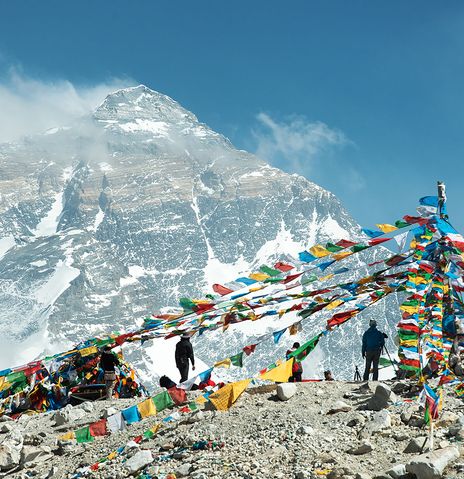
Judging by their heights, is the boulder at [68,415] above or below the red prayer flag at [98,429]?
above

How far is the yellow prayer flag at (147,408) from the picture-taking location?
38.4 feet

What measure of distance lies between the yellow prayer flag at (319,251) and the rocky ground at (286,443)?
2319 millimetres

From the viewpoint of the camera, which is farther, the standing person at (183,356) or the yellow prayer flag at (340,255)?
the standing person at (183,356)

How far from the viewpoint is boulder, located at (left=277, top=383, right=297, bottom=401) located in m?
12.5

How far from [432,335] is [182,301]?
424cm

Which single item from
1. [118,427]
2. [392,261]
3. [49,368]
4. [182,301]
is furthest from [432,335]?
[49,368]

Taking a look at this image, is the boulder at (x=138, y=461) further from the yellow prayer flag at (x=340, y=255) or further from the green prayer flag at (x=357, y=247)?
the green prayer flag at (x=357, y=247)

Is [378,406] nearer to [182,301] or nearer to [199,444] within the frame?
[199,444]

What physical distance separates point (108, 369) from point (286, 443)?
9.96m

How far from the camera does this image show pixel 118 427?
1165cm

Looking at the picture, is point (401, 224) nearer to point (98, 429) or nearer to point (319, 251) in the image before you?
point (319, 251)

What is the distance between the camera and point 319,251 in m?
12.3

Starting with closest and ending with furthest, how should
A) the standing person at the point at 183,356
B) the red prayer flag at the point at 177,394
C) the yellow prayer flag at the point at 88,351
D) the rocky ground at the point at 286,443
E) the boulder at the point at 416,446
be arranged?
1. the rocky ground at the point at 286,443
2. the boulder at the point at 416,446
3. the red prayer flag at the point at 177,394
4. the yellow prayer flag at the point at 88,351
5. the standing person at the point at 183,356

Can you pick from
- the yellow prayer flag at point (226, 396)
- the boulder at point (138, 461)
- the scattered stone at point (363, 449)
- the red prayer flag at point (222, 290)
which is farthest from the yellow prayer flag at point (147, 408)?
the scattered stone at point (363, 449)
